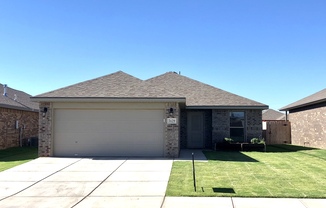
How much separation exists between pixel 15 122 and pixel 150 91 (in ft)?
34.9

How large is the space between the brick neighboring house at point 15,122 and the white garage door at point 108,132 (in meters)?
5.61

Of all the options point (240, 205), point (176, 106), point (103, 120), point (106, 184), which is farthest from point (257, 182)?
point (103, 120)

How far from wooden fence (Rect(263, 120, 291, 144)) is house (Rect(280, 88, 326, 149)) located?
448 millimetres

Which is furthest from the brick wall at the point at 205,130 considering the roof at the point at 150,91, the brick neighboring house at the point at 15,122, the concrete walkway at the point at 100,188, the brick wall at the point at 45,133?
the brick neighboring house at the point at 15,122

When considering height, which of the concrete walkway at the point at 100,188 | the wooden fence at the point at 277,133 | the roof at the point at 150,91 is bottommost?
the concrete walkway at the point at 100,188

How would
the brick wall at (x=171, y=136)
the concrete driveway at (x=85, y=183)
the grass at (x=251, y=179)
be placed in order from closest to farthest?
the concrete driveway at (x=85, y=183) → the grass at (x=251, y=179) → the brick wall at (x=171, y=136)

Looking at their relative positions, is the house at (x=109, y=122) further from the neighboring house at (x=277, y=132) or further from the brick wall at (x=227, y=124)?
the neighboring house at (x=277, y=132)

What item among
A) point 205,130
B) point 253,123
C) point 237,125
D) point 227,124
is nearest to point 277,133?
point 253,123

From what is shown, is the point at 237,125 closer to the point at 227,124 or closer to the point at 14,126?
the point at 227,124

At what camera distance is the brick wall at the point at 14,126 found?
17.4m

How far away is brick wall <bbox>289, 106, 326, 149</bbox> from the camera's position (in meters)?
17.7

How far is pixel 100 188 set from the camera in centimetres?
762

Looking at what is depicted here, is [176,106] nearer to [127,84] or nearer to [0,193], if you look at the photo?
[127,84]

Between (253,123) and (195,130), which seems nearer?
(253,123)
